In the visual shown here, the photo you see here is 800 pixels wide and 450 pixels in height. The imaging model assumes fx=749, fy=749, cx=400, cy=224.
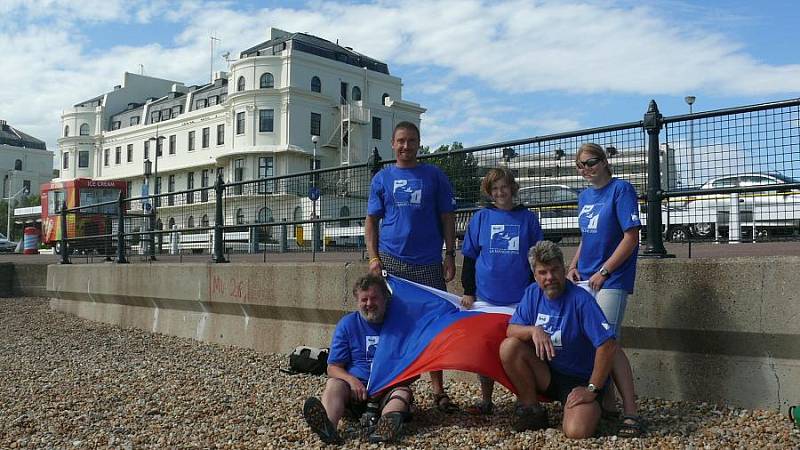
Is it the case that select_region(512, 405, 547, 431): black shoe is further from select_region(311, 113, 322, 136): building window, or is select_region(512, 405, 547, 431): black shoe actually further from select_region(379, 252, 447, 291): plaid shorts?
select_region(311, 113, 322, 136): building window

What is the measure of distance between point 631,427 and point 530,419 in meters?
0.57

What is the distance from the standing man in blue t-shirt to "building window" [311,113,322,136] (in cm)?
5182

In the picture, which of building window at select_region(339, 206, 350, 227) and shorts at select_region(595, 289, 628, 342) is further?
building window at select_region(339, 206, 350, 227)

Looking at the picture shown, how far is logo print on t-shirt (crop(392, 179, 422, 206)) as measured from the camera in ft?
17.1

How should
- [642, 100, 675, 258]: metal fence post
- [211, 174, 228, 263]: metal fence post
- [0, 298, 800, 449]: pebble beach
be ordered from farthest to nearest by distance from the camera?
[211, 174, 228, 263]: metal fence post, [642, 100, 675, 258]: metal fence post, [0, 298, 800, 449]: pebble beach

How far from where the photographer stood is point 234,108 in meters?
56.9

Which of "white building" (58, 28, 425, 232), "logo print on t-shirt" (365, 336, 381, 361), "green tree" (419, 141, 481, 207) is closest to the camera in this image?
"logo print on t-shirt" (365, 336, 381, 361)

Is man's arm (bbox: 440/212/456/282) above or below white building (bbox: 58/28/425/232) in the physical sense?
below

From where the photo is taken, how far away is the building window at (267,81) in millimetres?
55466

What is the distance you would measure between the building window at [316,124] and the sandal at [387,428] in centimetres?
5285

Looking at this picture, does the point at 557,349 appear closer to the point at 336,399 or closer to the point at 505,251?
the point at 505,251

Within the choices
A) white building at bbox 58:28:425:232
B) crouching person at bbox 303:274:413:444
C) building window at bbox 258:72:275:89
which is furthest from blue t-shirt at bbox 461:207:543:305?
building window at bbox 258:72:275:89

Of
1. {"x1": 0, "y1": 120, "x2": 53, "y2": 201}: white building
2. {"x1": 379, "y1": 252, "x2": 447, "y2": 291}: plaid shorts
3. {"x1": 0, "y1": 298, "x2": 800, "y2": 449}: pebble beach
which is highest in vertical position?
{"x1": 0, "y1": 120, "x2": 53, "y2": 201}: white building

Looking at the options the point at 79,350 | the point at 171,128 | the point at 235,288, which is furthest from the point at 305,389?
the point at 171,128
